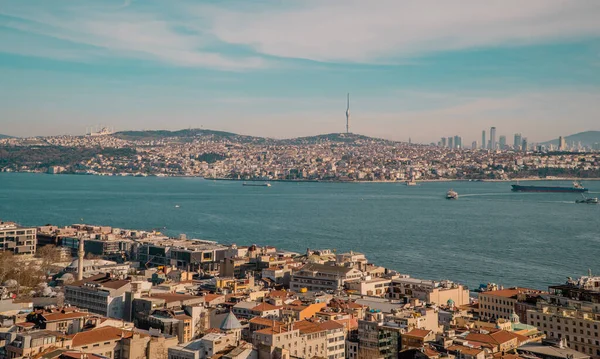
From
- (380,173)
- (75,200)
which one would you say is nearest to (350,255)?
(75,200)

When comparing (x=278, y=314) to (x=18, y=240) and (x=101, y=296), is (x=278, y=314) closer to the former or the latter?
(x=101, y=296)

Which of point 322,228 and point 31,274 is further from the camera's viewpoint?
point 322,228

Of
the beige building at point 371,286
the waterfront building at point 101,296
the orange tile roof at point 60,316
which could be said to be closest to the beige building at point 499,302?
the beige building at point 371,286

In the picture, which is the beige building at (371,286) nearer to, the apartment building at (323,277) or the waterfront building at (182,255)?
the apartment building at (323,277)

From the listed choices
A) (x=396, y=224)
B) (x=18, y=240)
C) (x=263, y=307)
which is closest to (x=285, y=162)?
(x=396, y=224)

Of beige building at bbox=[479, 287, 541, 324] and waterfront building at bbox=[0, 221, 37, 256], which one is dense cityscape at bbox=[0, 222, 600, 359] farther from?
waterfront building at bbox=[0, 221, 37, 256]

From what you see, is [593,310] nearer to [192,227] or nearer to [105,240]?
[105,240]
